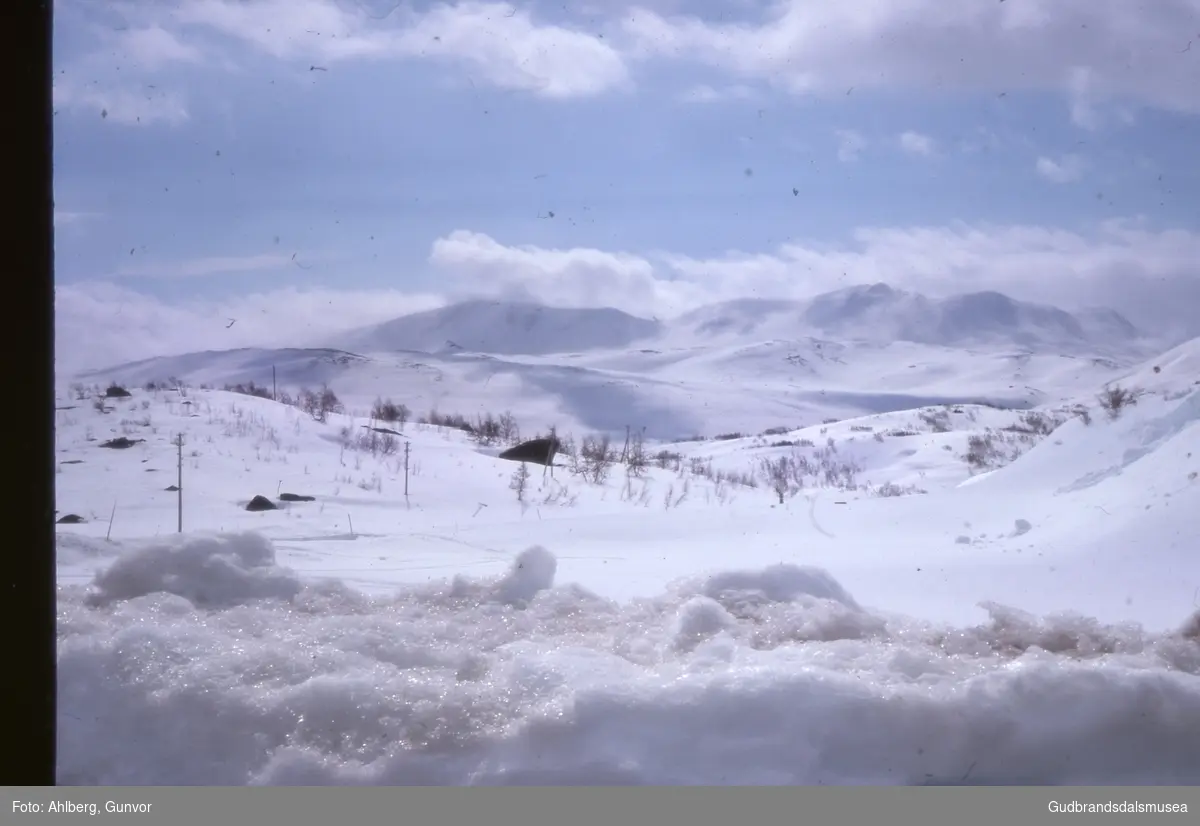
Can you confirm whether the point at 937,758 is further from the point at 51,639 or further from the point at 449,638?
the point at 51,639

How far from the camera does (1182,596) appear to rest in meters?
3.05

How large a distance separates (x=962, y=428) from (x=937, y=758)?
10.4 metres

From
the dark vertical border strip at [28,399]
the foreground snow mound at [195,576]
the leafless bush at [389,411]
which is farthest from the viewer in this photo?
the leafless bush at [389,411]

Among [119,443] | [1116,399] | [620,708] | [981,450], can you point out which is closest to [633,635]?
[620,708]

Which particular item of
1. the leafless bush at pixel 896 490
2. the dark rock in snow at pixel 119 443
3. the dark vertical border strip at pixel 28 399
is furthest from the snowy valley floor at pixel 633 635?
the leafless bush at pixel 896 490

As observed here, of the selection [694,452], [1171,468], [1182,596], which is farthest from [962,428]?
[1182,596]

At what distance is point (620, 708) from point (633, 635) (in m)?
0.55

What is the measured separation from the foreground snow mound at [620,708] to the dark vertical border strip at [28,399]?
33 centimetres

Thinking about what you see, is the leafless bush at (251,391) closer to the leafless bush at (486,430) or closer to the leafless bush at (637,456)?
the leafless bush at (486,430)

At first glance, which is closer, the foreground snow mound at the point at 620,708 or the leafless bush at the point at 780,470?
the foreground snow mound at the point at 620,708

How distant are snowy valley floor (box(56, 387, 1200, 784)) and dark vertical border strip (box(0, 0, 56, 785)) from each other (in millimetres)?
332

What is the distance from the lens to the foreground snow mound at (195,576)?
9.01 ft

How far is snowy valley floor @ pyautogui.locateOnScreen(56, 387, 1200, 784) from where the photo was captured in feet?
6.54

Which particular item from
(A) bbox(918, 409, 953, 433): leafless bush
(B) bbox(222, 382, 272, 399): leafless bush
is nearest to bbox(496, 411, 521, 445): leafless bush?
(B) bbox(222, 382, 272, 399): leafless bush
